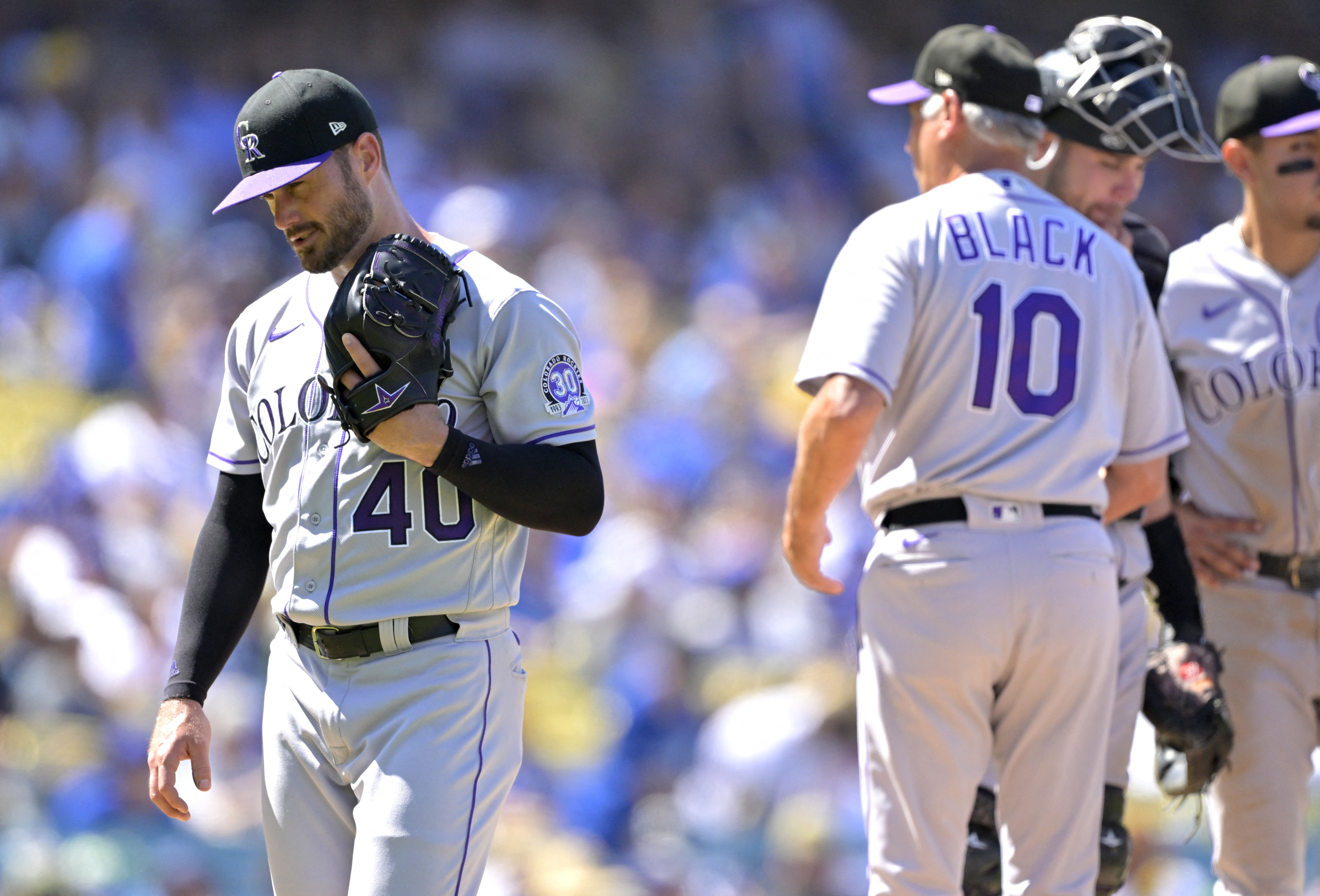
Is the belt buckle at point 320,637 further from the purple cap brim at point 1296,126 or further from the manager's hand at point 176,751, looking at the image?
the purple cap brim at point 1296,126

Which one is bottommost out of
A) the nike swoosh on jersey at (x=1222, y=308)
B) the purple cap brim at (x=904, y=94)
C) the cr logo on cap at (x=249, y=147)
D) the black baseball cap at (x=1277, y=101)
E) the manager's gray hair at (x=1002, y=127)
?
the nike swoosh on jersey at (x=1222, y=308)

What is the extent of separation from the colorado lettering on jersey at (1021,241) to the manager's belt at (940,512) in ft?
1.46

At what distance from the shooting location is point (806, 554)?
2.84 metres

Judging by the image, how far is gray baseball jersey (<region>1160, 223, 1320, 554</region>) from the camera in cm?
346

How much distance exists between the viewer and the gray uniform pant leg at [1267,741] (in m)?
3.38

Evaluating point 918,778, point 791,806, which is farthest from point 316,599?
point 791,806

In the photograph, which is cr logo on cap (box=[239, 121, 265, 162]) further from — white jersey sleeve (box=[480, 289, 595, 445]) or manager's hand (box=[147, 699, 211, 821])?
manager's hand (box=[147, 699, 211, 821])

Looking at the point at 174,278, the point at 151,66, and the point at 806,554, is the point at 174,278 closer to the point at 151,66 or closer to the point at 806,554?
the point at 151,66

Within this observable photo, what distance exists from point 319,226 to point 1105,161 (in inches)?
72.4

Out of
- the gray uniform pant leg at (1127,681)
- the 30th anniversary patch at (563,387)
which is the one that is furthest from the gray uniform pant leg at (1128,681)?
the 30th anniversary patch at (563,387)

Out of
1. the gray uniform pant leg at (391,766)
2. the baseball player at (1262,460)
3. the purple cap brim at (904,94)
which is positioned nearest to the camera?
the gray uniform pant leg at (391,766)

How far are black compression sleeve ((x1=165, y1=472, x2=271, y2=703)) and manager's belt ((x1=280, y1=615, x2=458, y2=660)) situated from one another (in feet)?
0.89

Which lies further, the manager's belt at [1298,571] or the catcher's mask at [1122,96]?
the manager's belt at [1298,571]

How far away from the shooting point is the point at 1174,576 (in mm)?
3402
